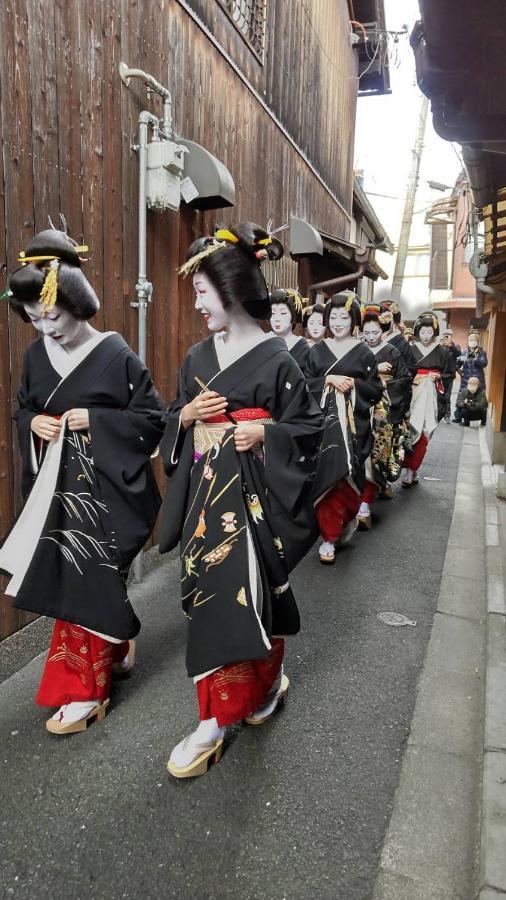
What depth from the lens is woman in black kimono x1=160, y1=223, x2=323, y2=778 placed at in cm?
265

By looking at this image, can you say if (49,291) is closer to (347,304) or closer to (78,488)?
(78,488)

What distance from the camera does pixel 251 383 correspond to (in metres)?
2.69

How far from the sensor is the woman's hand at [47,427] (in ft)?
9.32

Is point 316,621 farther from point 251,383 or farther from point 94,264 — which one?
point 94,264

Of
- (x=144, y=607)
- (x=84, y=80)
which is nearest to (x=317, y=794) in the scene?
(x=144, y=607)

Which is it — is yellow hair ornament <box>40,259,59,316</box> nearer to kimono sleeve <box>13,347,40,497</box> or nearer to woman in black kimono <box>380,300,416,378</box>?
kimono sleeve <box>13,347,40,497</box>

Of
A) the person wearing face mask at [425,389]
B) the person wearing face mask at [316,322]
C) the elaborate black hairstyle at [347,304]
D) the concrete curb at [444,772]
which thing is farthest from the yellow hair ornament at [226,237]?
the person wearing face mask at [425,389]

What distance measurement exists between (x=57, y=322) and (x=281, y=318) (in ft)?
10.0

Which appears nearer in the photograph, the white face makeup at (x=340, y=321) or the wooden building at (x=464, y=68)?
the wooden building at (x=464, y=68)

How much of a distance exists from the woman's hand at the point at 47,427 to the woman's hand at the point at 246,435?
86 cm

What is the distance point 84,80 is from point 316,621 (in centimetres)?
396

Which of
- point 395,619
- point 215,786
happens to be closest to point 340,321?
point 395,619

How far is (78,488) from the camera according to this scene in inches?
115

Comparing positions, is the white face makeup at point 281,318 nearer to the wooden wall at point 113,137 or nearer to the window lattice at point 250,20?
the wooden wall at point 113,137
